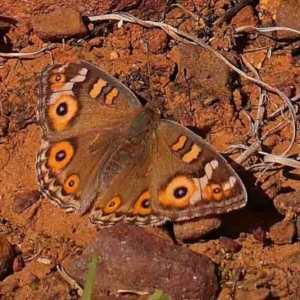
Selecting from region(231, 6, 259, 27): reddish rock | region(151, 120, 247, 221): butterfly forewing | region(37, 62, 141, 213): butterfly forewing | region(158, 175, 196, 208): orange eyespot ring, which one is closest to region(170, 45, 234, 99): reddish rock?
region(231, 6, 259, 27): reddish rock

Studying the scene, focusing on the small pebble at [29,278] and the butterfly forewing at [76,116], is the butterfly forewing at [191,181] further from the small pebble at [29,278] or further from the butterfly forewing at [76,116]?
the small pebble at [29,278]

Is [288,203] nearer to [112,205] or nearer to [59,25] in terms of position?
[112,205]

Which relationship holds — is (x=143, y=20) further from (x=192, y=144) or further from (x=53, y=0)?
(x=192, y=144)

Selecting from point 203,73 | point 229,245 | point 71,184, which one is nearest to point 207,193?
point 229,245

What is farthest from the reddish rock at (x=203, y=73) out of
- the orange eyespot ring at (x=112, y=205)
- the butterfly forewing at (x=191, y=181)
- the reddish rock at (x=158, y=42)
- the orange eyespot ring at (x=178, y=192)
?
the orange eyespot ring at (x=112, y=205)

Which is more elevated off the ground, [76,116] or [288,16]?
[288,16]
